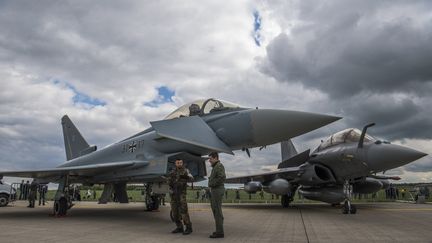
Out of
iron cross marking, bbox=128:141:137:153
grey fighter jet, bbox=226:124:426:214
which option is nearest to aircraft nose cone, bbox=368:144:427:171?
grey fighter jet, bbox=226:124:426:214

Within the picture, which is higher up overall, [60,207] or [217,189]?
[217,189]

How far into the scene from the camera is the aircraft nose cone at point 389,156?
1141cm

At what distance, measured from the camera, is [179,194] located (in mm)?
7086

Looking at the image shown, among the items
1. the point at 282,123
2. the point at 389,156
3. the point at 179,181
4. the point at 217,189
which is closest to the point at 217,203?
the point at 217,189

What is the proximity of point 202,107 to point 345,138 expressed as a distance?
21.3 ft

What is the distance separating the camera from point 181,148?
29.5ft

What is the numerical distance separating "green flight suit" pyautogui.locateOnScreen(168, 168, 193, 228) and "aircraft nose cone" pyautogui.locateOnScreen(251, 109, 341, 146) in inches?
72.8

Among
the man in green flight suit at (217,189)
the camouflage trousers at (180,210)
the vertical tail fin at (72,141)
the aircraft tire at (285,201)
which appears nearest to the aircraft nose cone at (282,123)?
the man in green flight suit at (217,189)

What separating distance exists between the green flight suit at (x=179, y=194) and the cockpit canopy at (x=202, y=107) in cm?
209

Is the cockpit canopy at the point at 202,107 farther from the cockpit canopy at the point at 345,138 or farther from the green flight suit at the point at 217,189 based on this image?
the cockpit canopy at the point at 345,138

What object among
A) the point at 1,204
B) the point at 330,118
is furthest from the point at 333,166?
the point at 1,204

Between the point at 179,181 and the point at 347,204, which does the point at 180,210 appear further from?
the point at 347,204

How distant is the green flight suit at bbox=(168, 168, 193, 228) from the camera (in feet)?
22.8

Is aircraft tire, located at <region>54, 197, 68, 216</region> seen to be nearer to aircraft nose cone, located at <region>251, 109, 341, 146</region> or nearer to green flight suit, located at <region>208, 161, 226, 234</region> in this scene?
green flight suit, located at <region>208, 161, 226, 234</region>
